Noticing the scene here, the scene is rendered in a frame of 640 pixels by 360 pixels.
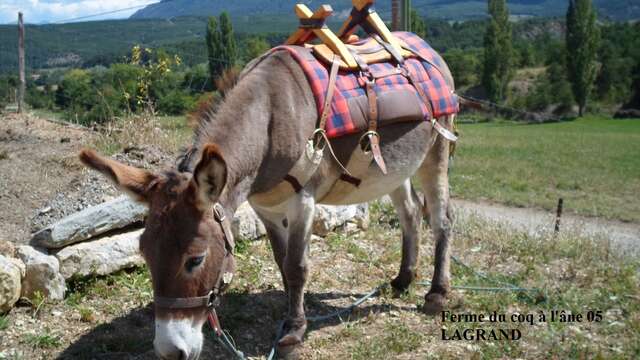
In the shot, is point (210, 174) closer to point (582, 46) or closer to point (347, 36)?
point (347, 36)

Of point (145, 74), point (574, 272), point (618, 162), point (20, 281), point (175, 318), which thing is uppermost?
point (145, 74)

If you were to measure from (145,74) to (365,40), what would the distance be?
4.82 meters

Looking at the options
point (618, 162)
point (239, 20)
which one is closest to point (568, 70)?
point (618, 162)

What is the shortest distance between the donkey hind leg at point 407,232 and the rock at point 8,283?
113 inches

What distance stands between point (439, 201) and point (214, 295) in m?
2.45

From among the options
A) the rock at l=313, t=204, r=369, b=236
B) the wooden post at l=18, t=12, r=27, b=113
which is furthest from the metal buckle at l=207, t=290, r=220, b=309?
the wooden post at l=18, t=12, r=27, b=113

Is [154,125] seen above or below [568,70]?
above

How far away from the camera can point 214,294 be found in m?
2.96

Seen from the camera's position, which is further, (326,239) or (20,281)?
(326,239)

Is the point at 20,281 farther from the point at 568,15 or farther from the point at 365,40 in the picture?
the point at 568,15

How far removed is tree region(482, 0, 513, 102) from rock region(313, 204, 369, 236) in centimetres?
5114

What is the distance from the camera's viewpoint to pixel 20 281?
13.6 feet

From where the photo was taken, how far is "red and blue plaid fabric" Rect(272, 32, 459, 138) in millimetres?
3787

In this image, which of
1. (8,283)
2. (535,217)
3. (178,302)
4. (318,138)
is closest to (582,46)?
(535,217)
